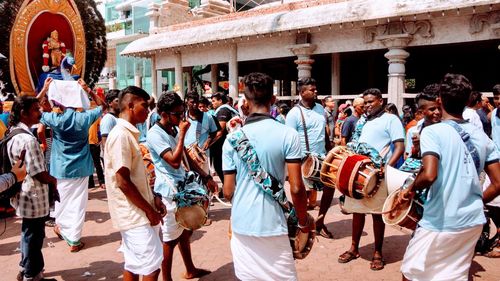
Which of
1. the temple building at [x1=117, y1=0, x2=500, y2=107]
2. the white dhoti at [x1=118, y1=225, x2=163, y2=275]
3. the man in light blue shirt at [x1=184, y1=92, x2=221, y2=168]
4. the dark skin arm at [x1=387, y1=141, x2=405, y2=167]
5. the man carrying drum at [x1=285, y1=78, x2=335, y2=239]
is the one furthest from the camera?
the temple building at [x1=117, y1=0, x2=500, y2=107]

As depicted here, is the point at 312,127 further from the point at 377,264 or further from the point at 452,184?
the point at 452,184

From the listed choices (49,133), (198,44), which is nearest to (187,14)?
(198,44)

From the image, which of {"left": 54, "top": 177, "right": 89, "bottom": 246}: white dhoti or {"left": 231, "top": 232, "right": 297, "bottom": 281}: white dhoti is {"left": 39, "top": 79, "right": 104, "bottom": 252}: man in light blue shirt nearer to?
{"left": 54, "top": 177, "right": 89, "bottom": 246}: white dhoti

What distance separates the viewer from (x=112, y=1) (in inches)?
1781

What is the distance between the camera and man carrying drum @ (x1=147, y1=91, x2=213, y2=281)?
143 inches

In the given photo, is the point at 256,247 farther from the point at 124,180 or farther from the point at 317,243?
the point at 317,243

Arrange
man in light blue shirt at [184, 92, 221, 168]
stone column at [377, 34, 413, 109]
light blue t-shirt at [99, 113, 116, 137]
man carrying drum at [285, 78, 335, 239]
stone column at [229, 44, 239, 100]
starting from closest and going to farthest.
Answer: man carrying drum at [285, 78, 335, 239], light blue t-shirt at [99, 113, 116, 137], man in light blue shirt at [184, 92, 221, 168], stone column at [377, 34, 413, 109], stone column at [229, 44, 239, 100]

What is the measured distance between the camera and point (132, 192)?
9.58 feet

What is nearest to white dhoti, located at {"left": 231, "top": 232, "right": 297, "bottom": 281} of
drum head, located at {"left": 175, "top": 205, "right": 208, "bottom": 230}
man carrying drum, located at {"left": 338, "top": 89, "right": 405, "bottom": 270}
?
drum head, located at {"left": 175, "top": 205, "right": 208, "bottom": 230}

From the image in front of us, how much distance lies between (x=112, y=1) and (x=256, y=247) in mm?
47689

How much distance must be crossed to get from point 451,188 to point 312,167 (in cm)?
226

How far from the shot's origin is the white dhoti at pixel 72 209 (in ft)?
16.6

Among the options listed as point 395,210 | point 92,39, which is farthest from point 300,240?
point 92,39

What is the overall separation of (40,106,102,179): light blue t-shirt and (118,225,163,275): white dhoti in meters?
2.54
